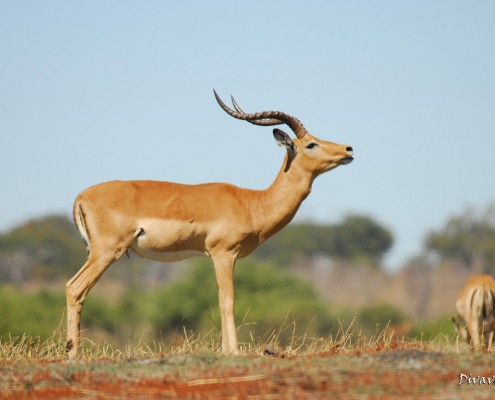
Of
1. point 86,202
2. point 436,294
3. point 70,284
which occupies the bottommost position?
point 436,294

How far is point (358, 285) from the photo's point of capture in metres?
59.0

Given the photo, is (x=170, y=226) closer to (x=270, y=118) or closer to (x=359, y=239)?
(x=270, y=118)

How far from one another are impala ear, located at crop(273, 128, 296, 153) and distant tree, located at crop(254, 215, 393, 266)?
51286 millimetres

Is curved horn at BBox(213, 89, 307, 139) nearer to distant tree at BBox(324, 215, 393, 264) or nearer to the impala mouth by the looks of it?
the impala mouth

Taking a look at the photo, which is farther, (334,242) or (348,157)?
(334,242)

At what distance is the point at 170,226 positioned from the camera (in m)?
11.6

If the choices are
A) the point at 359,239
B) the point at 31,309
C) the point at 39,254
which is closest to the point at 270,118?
the point at 31,309

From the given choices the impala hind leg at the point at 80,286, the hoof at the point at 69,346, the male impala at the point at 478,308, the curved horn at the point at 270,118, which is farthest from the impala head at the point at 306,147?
the male impala at the point at 478,308

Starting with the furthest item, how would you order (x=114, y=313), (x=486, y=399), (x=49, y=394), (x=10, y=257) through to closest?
(x=10, y=257) < (x=114, y=313) < (x=49, y=394) < (x=486, y=399)

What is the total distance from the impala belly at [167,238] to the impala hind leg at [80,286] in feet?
1.20

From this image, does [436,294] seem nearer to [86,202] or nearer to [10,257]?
[10,257]

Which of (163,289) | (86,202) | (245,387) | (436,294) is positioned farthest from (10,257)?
(245,387)

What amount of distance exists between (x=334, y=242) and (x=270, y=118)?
52971 millimetres

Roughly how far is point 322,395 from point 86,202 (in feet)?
15.1
